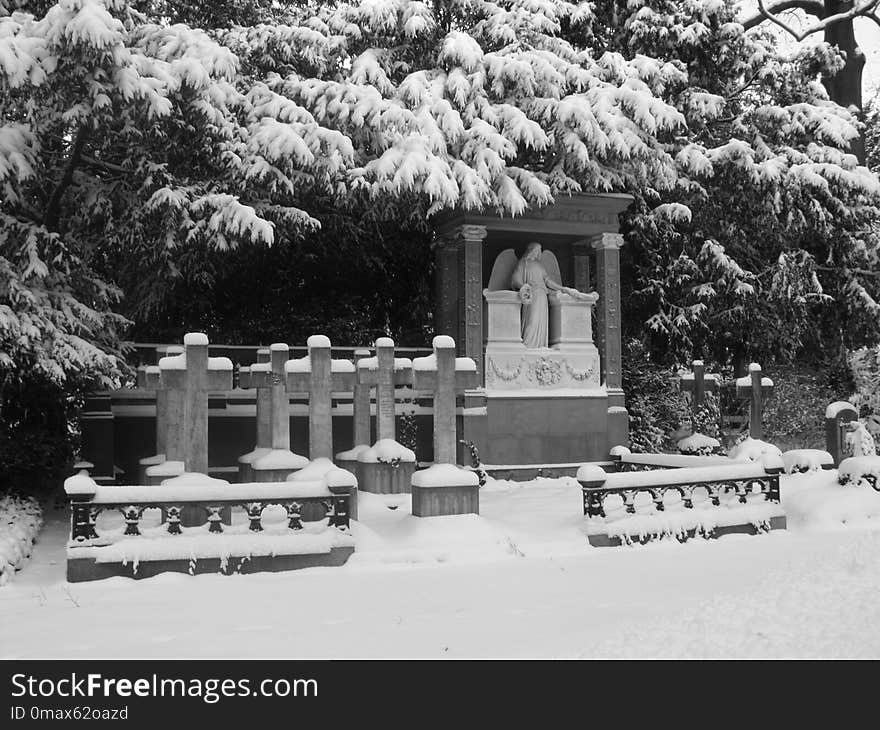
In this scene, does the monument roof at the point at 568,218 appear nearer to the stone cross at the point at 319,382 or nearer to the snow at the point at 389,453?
the snow at the point at 389,453

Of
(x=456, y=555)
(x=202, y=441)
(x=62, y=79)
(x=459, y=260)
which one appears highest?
(x=62, y=79)

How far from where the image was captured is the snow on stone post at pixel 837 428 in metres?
15.6

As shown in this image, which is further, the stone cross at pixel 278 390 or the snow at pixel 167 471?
the stone cross at pixel 278 390

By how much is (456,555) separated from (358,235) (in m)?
9.84

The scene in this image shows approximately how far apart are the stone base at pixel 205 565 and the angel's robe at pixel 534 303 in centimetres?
880

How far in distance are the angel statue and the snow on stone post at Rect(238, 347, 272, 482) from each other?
566 cm

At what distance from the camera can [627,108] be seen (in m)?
16.0

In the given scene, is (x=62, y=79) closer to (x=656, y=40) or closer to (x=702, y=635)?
(x=702, y=635)

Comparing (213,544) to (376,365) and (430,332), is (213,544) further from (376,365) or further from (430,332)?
(430,332)

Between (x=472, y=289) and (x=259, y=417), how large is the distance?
500 centimetres

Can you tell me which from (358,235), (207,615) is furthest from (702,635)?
(358,235)

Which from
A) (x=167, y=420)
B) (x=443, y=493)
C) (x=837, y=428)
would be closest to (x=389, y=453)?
(x=443, y=493)

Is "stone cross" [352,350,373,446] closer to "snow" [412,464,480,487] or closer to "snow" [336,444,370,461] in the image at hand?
"snow" [336,444,370,461]

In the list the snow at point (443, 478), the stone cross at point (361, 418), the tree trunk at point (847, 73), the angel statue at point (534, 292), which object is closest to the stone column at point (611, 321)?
the angel statue at point (534, 292)
